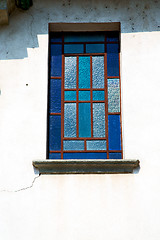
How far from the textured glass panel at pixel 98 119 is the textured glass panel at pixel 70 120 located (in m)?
0.34

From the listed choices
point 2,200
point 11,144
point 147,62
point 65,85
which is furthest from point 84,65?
point 2,200

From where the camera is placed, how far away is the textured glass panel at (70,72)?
963cm

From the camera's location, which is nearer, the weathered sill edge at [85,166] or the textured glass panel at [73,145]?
the weathered sill edge at [85,166]

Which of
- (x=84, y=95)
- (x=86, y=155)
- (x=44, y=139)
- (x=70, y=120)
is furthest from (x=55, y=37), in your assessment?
(x=86, y=155)

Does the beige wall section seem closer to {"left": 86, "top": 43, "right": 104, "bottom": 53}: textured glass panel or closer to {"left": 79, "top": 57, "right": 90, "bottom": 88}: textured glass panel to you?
{"left": 86, "top": 43, "right": 104, "bottom": 53}: textured glass panel

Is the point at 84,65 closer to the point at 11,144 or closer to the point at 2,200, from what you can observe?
the point at 11,144

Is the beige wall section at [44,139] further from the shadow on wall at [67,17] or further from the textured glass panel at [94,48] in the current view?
the textured glass panel at [94,48]

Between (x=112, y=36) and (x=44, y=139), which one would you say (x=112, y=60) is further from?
(x=44, y=139)

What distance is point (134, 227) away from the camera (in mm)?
8414

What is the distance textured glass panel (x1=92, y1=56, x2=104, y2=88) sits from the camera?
31.6ft

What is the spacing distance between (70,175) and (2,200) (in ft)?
3.73

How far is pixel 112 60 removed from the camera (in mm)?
9789

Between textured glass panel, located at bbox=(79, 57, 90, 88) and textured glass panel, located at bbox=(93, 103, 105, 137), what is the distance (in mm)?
424

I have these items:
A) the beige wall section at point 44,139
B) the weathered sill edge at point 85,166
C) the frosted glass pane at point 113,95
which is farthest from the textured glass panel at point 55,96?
the weathered sill edge at point 85,166
